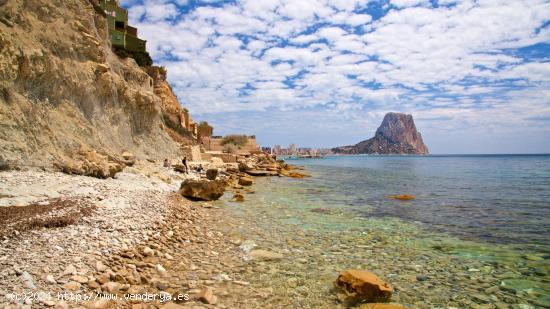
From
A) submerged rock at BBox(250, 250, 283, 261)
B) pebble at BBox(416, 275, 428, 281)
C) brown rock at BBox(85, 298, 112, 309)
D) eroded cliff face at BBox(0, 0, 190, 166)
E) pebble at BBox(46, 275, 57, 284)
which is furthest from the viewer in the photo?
eroded cliff face at BBox(0, 0, 190, 166)

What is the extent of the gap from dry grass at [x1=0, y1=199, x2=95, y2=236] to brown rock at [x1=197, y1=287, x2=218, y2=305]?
10.5ft

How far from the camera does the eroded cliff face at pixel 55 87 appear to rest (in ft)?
39.4

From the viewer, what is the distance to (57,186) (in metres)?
Answer: 9.40

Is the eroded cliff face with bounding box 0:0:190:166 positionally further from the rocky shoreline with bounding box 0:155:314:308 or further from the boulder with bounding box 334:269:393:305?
the boulder with bounding box 334:269:393:305

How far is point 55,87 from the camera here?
15562 mm

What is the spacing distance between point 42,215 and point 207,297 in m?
3.96

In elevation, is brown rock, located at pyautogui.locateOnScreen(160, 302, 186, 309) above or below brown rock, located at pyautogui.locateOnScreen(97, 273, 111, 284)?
below

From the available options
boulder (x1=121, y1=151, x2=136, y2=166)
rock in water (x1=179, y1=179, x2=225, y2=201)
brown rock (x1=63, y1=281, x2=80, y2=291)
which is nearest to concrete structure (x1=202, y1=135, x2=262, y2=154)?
boulder (x1=121, y1=151, x2=136, y2=166)

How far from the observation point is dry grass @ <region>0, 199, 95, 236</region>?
5675 millimetres

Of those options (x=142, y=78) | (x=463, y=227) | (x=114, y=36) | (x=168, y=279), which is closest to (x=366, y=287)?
(x=168, y=279)

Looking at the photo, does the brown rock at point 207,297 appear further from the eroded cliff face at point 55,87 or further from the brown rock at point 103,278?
the eroded cliff face at point 55,87

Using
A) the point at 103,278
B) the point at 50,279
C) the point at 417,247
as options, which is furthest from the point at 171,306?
the point at 417,247

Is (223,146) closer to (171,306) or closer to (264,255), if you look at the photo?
(264,255)

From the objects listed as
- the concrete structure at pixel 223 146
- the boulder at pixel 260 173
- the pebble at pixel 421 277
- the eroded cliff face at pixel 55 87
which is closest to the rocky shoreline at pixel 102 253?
the eroded cliff face at pixel 55 87
